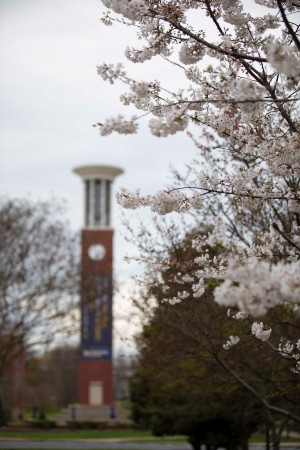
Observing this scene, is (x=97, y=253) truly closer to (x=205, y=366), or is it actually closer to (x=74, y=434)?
(x=74, y=434)

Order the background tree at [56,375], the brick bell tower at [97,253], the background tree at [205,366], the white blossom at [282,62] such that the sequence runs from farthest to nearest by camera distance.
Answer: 1. the background tree at [56,375]
2. the brick bell tower at [97,253]
3. the background tree at [205,366]
4. the white blossom at [282,62]

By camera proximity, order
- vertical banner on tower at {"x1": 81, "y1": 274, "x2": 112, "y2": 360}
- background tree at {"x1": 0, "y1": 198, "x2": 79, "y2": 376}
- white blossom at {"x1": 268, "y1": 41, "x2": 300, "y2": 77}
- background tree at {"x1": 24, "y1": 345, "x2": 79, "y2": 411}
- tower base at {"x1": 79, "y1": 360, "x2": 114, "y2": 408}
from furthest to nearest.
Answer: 1. background tree at {"x1": 24, "y1": 345, "x2": 79, "y2": 411}
2. tower base at {"x1": 79, "y1": 360, "x2": 114, "y2": 408}
3. vertical banner on tower at {"x1": 81, "y1": 274, "x2": 112, "y2": 360}
4. background tree at {"x1": 0, "y1": 198, "x2": 79, "y2": 376}
5. white blossom at {"x1": 268, "y1": 41, "x2": 300, "y2": 77}

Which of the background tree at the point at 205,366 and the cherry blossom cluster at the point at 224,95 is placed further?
the background tree at the point at 205,366

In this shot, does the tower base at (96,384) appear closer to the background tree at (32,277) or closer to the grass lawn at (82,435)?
the grass lawn at (82,435)

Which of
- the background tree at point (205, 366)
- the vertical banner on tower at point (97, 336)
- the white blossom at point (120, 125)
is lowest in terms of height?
the background tree at point (205, 366)

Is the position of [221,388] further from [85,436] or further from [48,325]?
[85,436]

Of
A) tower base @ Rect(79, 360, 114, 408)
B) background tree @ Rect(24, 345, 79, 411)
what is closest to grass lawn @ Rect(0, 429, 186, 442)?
tower base @ Rect(79, 360, 114, 408)

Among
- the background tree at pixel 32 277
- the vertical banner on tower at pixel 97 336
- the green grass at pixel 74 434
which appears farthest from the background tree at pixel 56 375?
the background tree at pixel 32 277

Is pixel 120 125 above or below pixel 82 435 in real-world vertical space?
above

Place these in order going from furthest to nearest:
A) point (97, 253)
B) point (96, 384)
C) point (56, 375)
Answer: point (56, 375) → point (96, 384) → point (97, 253)

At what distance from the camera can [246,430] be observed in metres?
19.3

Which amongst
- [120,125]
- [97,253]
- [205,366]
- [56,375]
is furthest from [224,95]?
[56,375]

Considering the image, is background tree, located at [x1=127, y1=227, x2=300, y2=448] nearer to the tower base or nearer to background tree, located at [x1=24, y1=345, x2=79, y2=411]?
the tower base

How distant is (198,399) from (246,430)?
251 cm
